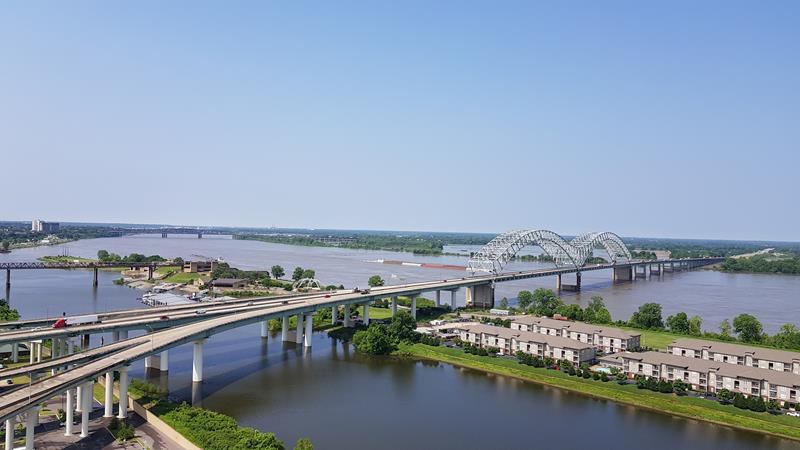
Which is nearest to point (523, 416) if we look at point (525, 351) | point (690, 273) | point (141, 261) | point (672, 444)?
point (672, 444)

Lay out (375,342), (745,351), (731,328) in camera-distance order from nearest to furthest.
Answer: (745,351)
(375,342)
(731,328)

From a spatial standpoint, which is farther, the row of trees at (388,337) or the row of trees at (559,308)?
the row of trees at (559,308)

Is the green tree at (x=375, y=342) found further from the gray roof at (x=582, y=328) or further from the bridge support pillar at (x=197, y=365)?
the bridge support pillar at (x=197, y=365)

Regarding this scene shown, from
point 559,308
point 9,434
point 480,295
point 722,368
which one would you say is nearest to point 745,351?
point 722,368

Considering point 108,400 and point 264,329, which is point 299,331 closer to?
point 264,329

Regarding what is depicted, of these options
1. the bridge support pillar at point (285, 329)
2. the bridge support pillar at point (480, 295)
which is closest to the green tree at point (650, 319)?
the bridge support pillar at point (480, 295)

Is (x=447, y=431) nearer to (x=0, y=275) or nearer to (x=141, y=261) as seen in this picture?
(x=141, y=261)
